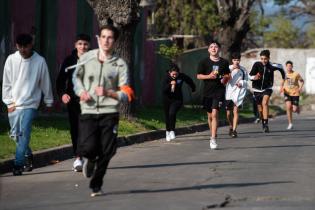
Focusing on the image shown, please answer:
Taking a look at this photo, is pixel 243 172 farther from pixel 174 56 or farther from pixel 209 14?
pixel 209 14

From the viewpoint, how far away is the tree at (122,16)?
19719 mm

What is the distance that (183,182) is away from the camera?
11.2 m

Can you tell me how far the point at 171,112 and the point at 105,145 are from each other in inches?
351

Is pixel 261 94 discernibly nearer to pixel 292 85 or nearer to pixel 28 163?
pixel 292 85

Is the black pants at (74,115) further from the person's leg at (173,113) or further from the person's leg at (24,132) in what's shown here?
the person's leg at (173,113)

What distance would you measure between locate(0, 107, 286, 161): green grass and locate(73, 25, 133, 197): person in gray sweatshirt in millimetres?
3403

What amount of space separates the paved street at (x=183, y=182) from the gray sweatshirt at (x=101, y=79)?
3.21ft

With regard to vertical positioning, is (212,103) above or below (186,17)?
below

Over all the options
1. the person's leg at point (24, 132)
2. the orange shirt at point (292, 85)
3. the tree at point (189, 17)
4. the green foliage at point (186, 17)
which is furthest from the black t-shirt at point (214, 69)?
the green foliage at point (186, 17)

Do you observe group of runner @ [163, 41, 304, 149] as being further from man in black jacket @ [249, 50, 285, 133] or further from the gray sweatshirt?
the gray sweatshirt

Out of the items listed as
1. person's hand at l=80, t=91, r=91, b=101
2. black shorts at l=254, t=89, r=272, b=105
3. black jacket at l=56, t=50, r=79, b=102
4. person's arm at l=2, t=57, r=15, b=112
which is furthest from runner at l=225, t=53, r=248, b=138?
person's hand at l=80, t=91, r=91, b=101

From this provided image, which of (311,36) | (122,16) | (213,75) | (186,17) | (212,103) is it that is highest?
(186,17)

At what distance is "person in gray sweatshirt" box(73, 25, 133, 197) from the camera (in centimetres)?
975

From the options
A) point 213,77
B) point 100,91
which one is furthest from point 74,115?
point 213,77
